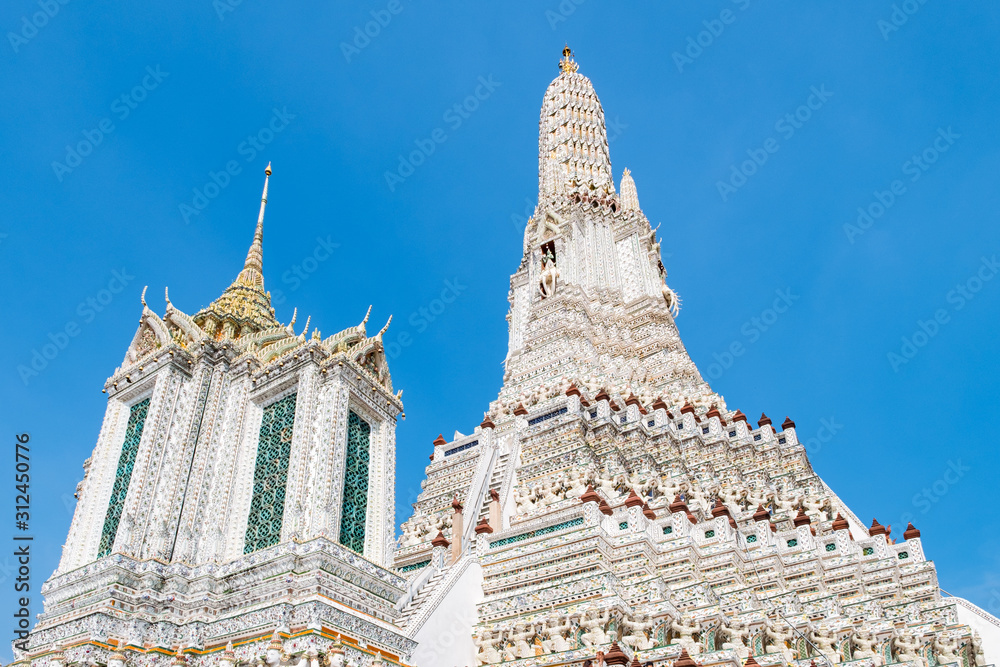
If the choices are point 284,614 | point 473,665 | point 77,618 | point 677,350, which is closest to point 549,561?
point 473,665

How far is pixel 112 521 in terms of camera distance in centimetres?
1106

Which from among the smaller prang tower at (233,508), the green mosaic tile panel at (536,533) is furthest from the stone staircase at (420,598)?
the smaller prang tower at (233,508)

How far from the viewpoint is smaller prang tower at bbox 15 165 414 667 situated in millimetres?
9586

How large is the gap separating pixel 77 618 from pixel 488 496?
508 inches

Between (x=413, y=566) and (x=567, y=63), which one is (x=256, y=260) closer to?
(x=413, y=566)

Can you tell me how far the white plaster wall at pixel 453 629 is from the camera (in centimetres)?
1347

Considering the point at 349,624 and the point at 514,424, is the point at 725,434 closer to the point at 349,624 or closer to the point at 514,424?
the point at 514,424

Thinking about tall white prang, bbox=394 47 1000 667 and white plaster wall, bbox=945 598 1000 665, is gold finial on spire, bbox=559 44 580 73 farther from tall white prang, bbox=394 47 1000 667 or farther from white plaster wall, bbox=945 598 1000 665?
white plaster wall, bbox=945 598 1000 665

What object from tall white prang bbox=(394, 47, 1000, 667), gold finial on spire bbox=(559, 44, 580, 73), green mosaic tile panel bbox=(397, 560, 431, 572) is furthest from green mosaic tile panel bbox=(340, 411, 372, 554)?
gold finial on spire bbox=(559, 44, 580, 73)

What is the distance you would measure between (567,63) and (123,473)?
1847 inches

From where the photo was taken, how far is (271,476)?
11.3 metres

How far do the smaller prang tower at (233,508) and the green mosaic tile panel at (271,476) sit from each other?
0.07ft

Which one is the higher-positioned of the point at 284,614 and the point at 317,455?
the point at 317,455

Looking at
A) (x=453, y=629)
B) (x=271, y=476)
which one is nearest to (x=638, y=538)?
(x=453, y=629)
